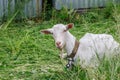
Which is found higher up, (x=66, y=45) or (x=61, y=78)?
(x=66, y=45)

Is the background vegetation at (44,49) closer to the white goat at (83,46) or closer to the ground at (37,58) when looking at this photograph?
the ground at (37,58)

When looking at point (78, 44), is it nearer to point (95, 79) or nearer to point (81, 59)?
point (81, 59)

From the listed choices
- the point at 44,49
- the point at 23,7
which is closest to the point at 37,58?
the point at 44,49

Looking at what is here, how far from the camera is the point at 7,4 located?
→ 8711 mm

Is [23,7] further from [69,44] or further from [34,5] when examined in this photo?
[69,44]

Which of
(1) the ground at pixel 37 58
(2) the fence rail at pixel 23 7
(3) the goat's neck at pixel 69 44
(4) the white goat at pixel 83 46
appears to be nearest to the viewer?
(1) the ground at pixel 37 58

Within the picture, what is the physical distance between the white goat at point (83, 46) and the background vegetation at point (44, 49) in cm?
12

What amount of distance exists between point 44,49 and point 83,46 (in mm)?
1516

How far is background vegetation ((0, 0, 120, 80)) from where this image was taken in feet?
16.9

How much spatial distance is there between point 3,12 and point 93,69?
153 inches

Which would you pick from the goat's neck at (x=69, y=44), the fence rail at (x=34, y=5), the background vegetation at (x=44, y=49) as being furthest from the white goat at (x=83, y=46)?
the fence rail at (x=34, y=5)

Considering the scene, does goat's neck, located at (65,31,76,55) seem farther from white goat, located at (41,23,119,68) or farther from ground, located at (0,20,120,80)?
ground, located at (0,20,120,80)

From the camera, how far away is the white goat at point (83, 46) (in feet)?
18.0

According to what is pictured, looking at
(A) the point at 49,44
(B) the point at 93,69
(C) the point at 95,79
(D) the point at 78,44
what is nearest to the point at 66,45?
Answer: (D) the point at 78,44
